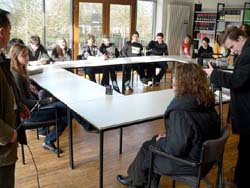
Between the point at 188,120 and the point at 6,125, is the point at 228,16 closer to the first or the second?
the point at 188,120

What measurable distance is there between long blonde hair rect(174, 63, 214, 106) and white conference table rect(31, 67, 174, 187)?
0.50m

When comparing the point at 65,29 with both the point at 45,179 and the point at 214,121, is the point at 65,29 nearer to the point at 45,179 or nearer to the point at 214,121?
the point at 45,179

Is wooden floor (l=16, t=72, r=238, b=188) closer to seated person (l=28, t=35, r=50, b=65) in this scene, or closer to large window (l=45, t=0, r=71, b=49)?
seated person (l=28, t=35, r=50, b=65)

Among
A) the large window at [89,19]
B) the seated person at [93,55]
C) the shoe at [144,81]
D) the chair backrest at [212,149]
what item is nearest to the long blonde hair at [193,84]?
the chair backrest at [212,149]

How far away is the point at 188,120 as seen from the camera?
1739mm

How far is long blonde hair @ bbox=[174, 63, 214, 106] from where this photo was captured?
5.93ft

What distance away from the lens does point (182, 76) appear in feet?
6.14

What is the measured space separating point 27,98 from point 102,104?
0.89 m

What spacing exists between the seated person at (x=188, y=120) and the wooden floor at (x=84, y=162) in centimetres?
77

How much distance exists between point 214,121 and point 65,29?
18.1ft

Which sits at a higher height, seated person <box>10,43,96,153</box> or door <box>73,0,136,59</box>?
door <box>73,0,136,59</box>

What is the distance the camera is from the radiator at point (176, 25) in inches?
305

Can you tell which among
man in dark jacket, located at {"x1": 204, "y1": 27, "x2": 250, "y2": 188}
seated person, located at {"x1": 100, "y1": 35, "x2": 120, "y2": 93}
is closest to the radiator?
seated person, located at {"x1": 100, "y1": 35, "x2": 120, "y2": 93}

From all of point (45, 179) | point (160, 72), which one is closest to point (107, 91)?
point (45, 179)
